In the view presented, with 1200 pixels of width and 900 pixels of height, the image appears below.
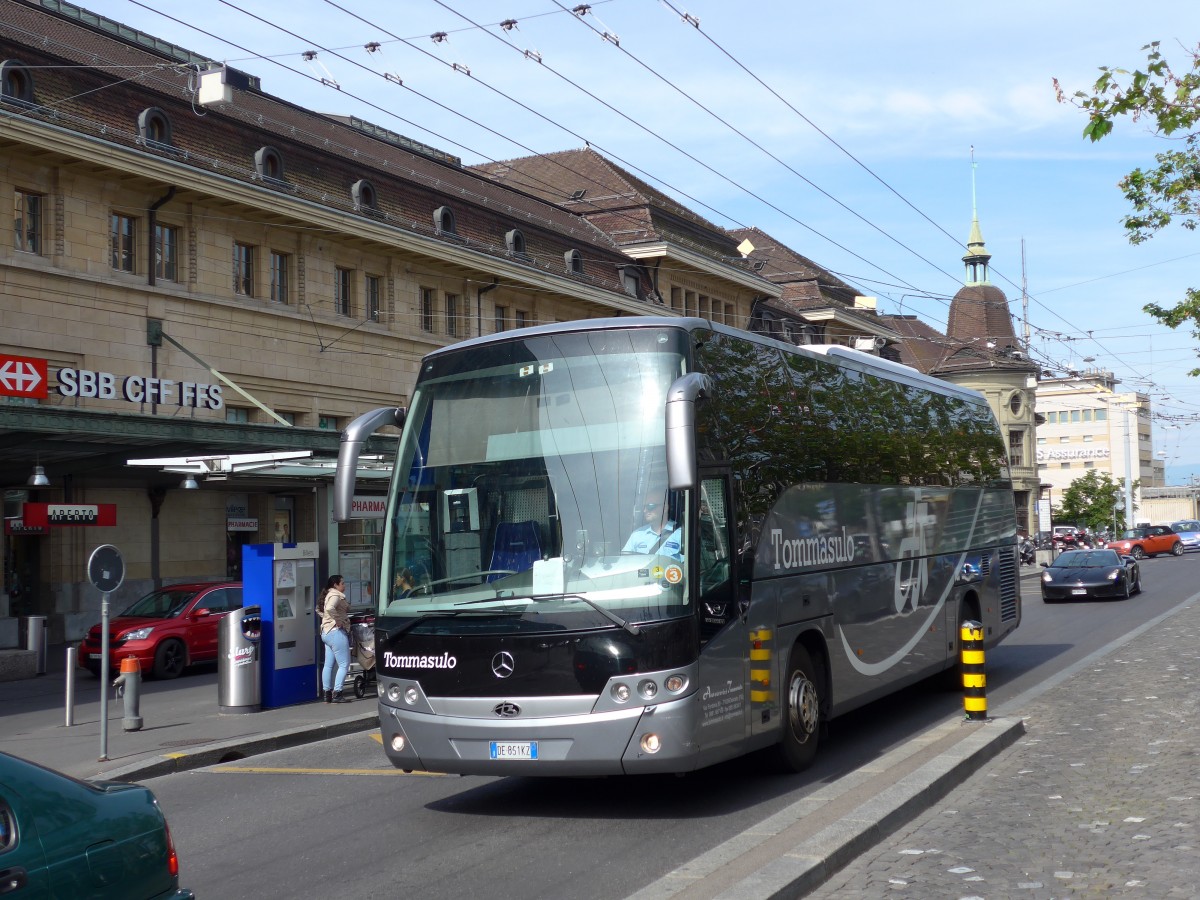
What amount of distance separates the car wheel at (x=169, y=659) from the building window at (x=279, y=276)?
42.5 ft

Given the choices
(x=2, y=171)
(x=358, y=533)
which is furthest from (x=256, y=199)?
(x=358, y=533)

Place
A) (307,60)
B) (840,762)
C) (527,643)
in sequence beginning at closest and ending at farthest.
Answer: (527,643)
(840,762)
(307,60)

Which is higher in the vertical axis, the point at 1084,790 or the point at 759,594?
the point at 759,594

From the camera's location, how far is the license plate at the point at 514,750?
8.72 meters

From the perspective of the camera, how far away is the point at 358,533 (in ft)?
114

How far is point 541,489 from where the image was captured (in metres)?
9.05

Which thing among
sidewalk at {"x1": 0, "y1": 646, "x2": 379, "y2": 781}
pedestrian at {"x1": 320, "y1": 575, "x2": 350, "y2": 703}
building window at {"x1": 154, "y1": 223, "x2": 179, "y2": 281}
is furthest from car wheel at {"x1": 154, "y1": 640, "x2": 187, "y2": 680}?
building window at {"x1": 154, "y1": 223, "x2": 179, "y2": 281}

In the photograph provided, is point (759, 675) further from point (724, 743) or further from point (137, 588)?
point (137, 588)

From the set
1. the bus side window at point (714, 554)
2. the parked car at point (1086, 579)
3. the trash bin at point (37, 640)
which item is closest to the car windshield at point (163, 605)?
the trash bin at point (37, 640)

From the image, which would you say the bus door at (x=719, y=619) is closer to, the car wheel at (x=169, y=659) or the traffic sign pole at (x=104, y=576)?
the traffic sign pole at (x=104, y=576)

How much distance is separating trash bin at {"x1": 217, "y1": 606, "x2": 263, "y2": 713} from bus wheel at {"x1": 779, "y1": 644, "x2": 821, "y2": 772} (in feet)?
A: 26.7

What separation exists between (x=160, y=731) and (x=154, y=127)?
1817 centimetres

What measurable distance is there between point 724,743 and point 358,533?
2656 cm

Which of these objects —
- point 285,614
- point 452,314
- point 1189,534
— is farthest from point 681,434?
point 1189,534
